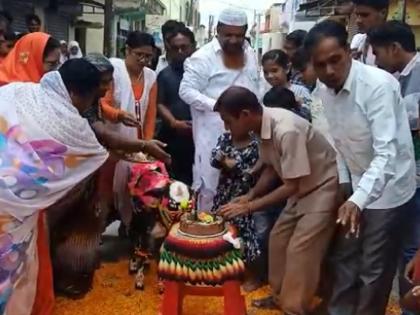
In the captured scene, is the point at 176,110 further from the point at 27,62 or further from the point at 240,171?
the point at 27,62

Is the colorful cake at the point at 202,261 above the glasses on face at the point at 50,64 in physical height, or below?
below

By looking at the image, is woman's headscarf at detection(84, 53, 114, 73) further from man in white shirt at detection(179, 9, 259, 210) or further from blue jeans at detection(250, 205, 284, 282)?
blue jeans at detection(250, 205, 284, 282)

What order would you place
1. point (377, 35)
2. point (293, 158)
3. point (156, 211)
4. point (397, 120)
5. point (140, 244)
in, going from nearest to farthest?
point (397, 120)
point (293, 158)
point (377, 35)
point (156, 211)
point (140, 244)

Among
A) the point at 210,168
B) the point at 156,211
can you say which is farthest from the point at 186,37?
the point at 156,211

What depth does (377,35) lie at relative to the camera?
3438 mm

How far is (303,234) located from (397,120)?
82 cm

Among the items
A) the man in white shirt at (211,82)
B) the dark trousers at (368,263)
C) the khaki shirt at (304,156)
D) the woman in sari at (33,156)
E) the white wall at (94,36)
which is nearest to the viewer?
the woman in sari at (33,156)

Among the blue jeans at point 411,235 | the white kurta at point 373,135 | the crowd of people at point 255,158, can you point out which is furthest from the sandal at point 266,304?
the white kurta at point 373,135

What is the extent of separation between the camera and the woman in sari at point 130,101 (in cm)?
419

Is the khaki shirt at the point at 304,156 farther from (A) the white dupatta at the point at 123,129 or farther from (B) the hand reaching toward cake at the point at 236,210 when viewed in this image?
(A) the white dupatta at the point at 123,129

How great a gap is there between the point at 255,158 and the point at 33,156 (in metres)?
1.63

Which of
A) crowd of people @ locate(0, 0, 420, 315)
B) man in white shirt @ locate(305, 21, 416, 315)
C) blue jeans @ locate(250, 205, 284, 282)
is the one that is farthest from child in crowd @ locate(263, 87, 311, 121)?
man in white shirt @ locate(305, 21, 416, 315)

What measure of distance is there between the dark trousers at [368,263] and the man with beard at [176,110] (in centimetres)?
195

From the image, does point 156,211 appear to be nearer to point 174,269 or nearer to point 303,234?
point 174,269
